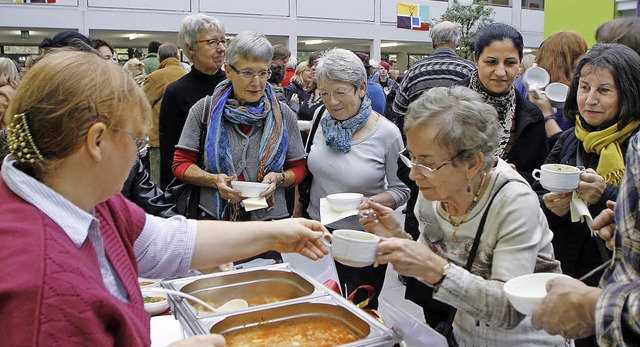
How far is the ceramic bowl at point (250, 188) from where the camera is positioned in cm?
254

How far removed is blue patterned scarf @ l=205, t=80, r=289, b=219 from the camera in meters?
2.73

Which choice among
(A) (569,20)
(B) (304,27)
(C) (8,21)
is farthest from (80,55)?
(B) (304,27)

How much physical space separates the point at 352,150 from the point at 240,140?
0.57 meters

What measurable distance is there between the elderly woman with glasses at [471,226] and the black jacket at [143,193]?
1250 mm

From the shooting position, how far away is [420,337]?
142cm

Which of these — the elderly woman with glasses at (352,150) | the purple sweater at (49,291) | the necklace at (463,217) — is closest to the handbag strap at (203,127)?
the elderly woman with glasses at (352,150)

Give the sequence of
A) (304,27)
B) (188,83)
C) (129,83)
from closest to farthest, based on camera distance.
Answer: (129,83)
(188,83)
(304,27)

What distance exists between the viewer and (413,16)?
17516 millimetres

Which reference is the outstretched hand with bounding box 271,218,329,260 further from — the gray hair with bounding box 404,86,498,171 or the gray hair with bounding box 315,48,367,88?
the gray hair with bounding box 315,48,367,88

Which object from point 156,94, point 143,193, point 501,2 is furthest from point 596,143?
point 501,2

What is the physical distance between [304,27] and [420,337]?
1593cm

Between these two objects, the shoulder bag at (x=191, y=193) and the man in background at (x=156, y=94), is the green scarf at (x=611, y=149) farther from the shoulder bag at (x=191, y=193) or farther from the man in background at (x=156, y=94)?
the man in background at (x=156, y=94)

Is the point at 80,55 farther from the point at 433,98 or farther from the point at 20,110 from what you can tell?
the point at 433,98

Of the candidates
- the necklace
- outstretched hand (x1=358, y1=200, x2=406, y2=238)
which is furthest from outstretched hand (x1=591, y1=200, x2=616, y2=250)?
outstretched hand (x1=358, y1=200, x2=406, y2=238)
